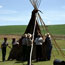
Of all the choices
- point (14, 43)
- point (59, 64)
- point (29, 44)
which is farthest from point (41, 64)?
point (59, 64)

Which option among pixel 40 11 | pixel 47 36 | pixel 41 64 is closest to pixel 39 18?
pixel 40 11

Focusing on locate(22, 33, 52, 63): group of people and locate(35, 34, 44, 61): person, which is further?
locate(35, 34, 44, 61): person

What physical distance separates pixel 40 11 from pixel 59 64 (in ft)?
31.9

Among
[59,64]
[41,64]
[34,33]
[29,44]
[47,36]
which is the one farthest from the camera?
[34,33]

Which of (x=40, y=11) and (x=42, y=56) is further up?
(x=40, y=11)

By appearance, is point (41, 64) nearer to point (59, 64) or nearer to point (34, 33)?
point (34, 33)

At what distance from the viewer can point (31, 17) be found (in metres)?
19.5

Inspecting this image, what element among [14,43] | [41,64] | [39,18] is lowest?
[41,64]

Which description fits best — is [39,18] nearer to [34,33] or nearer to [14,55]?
[34,33]

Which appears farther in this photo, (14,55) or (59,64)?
(14,55)

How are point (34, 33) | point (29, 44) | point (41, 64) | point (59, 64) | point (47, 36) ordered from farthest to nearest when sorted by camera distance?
point (34, 33) → point (47, 36) → point (41, 64) → point (29, 44) → point (59, 64)

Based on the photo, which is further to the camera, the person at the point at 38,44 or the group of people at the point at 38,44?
the person at the point at 38,44

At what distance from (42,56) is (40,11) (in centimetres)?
316

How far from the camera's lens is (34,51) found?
18828mm
